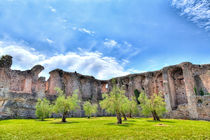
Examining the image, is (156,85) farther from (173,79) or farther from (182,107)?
(182,107)

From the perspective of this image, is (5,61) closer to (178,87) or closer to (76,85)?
(76,85)

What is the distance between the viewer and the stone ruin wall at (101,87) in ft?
83.9

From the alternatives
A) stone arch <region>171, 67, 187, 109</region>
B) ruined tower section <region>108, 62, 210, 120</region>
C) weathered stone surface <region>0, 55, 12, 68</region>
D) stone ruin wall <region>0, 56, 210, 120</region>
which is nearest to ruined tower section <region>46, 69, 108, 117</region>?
stone ruin wall <region>0, 56, 210, 120</region>

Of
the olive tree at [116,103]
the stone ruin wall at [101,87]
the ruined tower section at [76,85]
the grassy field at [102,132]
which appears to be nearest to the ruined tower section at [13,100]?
the stone ruin wall at [101,87]

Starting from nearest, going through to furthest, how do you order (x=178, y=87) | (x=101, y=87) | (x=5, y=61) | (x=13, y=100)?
(x=13, y=100) → (x=5, y=61) → (x=178, y=87) → (x=101, y=87)

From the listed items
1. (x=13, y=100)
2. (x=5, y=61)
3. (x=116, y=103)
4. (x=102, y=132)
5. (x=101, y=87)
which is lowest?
(x=102, y=132)

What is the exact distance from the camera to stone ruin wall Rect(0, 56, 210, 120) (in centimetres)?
2558

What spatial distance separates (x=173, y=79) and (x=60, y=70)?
29.3 m

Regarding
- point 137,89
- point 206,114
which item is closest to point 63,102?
Answer: point 206,114

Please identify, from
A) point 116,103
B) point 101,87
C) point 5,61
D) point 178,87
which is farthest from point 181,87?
point 5,61

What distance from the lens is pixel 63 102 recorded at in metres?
20.0

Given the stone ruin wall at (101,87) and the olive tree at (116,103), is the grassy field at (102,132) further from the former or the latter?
the stone ruin wall at (101,87)

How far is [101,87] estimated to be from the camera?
50562mm

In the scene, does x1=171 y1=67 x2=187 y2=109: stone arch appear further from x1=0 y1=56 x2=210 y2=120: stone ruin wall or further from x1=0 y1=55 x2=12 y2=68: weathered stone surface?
x1=0 y1=55 x2=12 y2=68: weathered stone surface
